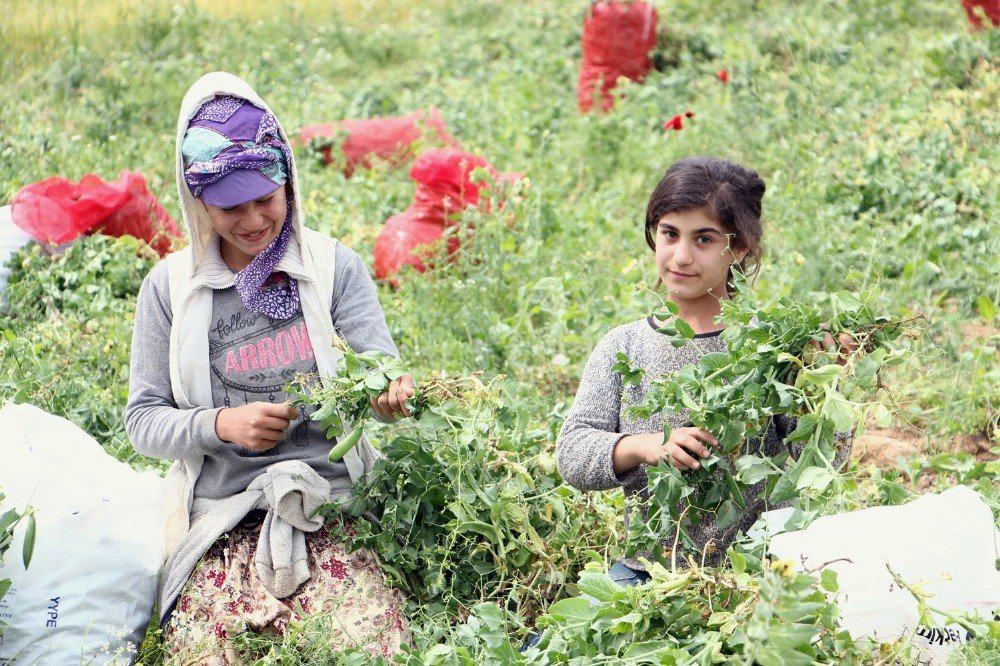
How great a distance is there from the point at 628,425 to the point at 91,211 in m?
2.77

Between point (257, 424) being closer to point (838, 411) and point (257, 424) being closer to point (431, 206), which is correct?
point (838, 411)

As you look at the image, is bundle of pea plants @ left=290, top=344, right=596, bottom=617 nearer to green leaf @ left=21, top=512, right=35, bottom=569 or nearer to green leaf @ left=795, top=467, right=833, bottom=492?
green leaf @ left=21, top=512, right=35, bottom=569

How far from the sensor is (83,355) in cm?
383

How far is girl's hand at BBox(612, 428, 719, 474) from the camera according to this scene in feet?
7.40

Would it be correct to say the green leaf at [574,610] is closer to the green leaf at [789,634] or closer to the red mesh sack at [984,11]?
the green leaf at [789,634]

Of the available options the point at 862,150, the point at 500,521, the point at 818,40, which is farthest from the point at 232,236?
the point at 818,40

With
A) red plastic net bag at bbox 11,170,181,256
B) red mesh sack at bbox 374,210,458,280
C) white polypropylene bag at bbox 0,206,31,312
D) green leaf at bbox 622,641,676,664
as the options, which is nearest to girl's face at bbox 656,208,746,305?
green leaf at bbox 622,641,676,664

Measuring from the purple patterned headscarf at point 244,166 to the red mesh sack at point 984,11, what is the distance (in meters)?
4.96

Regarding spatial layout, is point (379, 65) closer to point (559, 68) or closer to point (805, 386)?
point (559, 68)

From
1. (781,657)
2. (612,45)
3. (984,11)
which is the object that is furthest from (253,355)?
(984,11)

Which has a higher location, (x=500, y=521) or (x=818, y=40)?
(x=818, y=40)

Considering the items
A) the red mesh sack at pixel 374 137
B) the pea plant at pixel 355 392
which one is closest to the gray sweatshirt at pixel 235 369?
the pea plant at pixel 355 392

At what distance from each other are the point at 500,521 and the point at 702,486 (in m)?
0.57

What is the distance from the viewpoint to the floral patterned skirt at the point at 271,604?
2455mm
